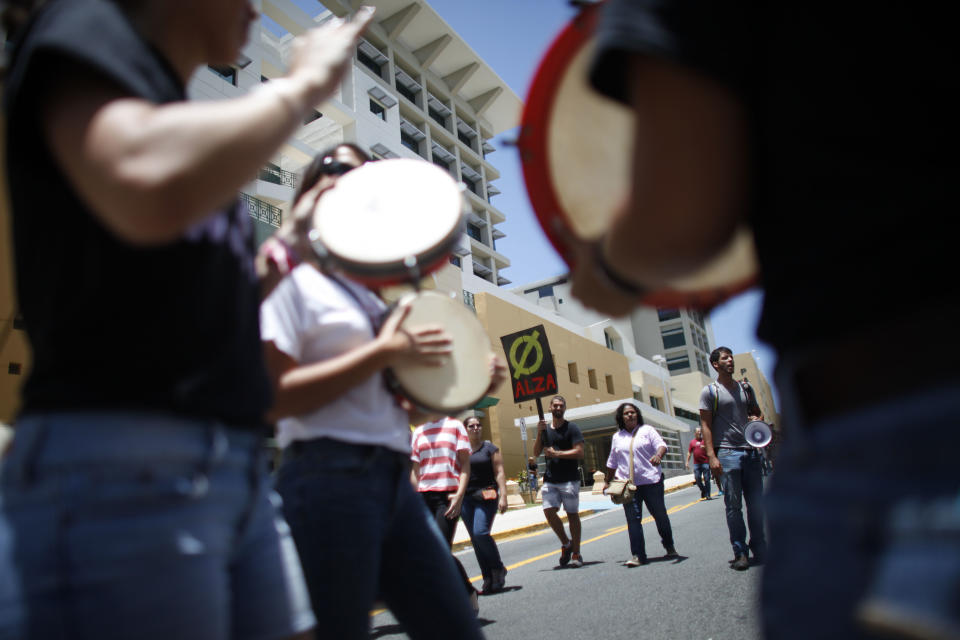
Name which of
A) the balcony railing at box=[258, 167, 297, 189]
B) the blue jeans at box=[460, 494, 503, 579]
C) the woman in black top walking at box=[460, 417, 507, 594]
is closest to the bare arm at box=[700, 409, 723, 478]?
the woman in black top walking at box=[460, 417, 507, 594]

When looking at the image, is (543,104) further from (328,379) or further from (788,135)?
(328,379)

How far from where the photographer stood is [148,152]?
0.86m

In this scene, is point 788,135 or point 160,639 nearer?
point 788,135

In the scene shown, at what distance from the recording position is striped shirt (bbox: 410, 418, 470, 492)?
18.7 feet

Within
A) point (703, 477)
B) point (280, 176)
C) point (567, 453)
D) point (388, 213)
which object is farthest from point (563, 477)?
point (280, 176)

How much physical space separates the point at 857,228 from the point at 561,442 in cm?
699

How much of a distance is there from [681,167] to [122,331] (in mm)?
795

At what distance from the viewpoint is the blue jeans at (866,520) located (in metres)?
0.57

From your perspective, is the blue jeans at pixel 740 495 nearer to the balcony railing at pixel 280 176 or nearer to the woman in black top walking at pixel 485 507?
the woman in black top walking at pixel 485 507

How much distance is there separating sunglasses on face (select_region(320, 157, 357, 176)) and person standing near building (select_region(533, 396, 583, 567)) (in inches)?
224

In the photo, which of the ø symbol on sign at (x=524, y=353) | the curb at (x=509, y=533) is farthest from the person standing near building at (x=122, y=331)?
the ø symbol on sign at (x=524, y=353)

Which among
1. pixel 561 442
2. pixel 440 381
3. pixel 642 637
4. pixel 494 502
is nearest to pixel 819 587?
pixel 440 381

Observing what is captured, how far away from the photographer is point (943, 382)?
61cm

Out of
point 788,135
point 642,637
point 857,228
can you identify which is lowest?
point 642,637
